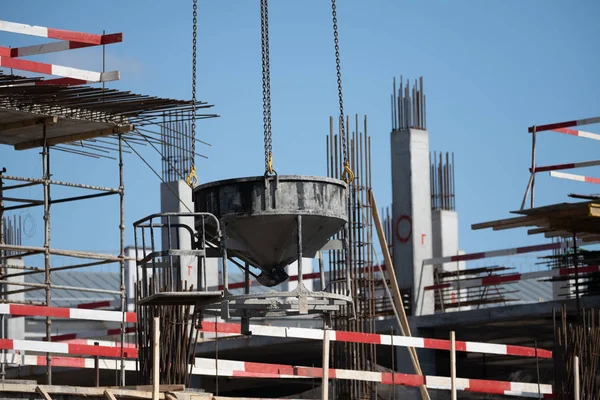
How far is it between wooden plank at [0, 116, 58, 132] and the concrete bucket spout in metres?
7.17

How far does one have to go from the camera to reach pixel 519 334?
28141 mm

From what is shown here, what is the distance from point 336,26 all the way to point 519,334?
677 inches

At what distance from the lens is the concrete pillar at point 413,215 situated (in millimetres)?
28047

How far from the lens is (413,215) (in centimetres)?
2811

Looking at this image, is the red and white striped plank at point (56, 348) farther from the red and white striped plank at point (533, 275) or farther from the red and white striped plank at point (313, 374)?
the red and white striped plank at point (533, 275)

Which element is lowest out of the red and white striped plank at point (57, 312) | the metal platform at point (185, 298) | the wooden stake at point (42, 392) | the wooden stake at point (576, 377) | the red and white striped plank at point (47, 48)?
the wooden stake at point (576, 377)

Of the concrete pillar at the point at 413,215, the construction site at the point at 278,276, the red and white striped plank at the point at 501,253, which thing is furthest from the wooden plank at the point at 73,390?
the concrete pillar at the point at 413,215

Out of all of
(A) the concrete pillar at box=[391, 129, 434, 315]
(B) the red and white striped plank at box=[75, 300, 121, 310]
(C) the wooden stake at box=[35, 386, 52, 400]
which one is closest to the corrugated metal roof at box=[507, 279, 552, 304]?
(B) the red and white striped plank at box=[75, 300, 121, 310]

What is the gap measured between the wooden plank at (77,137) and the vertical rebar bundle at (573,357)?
25.5 feet

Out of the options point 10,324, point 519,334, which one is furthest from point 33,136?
point 10,324

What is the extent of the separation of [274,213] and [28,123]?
8.58 m

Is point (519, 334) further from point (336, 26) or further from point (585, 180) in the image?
point (336, 26)

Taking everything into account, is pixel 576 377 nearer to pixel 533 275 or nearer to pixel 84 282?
pixel 533 275

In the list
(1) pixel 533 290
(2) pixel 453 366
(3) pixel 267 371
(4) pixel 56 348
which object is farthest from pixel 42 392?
(1) pixel 533 290
